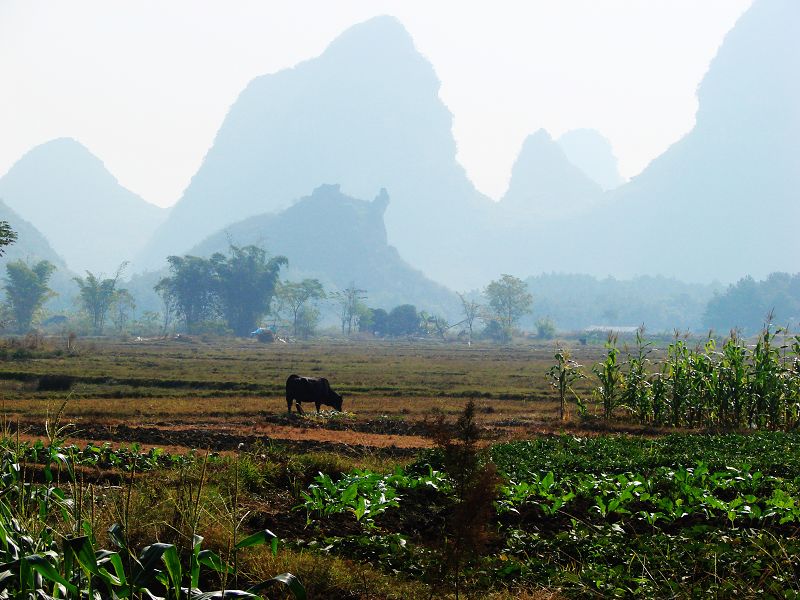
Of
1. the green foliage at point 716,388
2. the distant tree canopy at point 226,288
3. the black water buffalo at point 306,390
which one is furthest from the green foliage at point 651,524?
the distant tree canopy at point 226,288

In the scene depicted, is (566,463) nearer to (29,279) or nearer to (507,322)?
(29,279)

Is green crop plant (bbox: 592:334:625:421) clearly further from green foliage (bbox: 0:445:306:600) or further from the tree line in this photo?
the tree line

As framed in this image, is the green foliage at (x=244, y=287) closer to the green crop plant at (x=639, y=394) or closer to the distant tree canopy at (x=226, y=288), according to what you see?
the distant tree canopy at (x=226, y=288)

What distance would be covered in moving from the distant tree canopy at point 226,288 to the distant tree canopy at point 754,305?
8067 centimetres

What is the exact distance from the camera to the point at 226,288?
4407 inches

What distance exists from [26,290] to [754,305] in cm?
11935

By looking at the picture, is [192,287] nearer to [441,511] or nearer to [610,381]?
[610,381]

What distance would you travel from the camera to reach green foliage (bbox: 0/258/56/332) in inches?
4058

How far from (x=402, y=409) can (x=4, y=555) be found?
23.2 meters

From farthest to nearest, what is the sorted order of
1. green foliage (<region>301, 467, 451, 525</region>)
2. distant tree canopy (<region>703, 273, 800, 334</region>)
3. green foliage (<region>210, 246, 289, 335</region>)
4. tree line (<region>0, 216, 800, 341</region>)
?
distant tree canopy (<region>703, 273, 800, 334</region>), green foliage (<region>210, 246, 289, 335</region>), tree line (<region>0, 216, 800, 341</region>), green foliage (<region>301, 467, 451, 525</region>)

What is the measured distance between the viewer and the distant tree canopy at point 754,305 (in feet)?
449

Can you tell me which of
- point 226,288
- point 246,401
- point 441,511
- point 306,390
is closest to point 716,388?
point 306,390

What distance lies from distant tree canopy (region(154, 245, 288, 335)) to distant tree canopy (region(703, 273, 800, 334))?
80668mm

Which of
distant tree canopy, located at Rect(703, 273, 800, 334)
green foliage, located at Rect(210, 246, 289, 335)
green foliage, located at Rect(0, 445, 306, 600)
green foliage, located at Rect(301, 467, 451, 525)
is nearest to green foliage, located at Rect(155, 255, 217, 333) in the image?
green foliage, located at Rect(210, 246, 289, 335)
